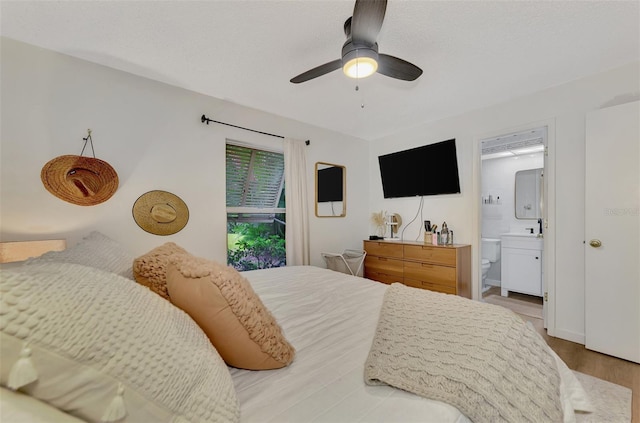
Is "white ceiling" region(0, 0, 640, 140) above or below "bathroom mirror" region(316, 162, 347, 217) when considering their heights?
above

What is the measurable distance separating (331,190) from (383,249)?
1134 millimetres

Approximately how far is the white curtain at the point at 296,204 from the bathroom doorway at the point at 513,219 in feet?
7.82

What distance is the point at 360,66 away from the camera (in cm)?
170

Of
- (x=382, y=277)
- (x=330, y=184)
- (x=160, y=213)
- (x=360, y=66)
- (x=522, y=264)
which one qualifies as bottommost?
(x=382, y=277)

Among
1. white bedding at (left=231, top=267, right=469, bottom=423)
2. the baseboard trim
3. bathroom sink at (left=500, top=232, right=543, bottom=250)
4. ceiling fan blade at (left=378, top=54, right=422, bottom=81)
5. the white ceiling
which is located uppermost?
the white ceiling

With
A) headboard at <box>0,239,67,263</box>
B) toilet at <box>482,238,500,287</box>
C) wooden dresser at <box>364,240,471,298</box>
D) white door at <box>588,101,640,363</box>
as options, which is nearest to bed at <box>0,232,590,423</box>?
headboard at <box>0,239,67,263</box>

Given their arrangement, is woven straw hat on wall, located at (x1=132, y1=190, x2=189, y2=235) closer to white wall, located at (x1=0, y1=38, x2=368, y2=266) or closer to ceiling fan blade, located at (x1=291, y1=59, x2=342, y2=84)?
Result: white wall, located at (x1=0, y1=38, x2=368, y2=266)

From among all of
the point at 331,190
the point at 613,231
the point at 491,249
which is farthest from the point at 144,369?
the point at 491,249

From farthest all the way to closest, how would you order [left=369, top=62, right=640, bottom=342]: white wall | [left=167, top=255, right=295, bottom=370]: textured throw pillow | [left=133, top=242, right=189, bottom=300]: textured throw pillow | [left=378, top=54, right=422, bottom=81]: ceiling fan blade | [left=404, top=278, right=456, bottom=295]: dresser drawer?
[left=404, top=278, right=456, bottom=295]: dresser drawer < [left=369, top=62, right=640, bottom=342]: white wall < [left=378, top=54, right=422, bottom=81]: ceiling fan blade < [left=133, top=242, right=189, bottom=300]: textured throw pillow < [left=167, top=255, right=295, bottom=370]: textured throw pillow

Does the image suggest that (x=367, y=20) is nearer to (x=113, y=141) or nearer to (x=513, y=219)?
(x=113, y=141)

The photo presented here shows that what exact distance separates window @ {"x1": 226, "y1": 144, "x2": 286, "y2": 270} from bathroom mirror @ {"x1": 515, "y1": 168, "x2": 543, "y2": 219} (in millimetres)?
3853

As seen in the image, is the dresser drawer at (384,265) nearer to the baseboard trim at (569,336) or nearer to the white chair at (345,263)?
the white chair at (345,263)

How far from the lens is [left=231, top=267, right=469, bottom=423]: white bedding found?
29.5 inches

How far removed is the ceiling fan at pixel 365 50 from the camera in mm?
1380
